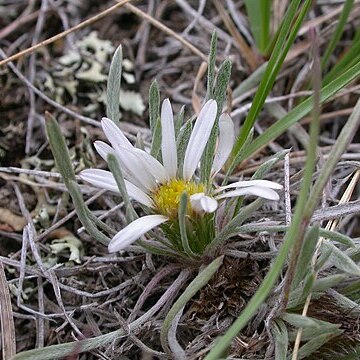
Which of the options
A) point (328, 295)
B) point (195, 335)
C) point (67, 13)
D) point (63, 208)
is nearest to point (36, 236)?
point (63, 208)

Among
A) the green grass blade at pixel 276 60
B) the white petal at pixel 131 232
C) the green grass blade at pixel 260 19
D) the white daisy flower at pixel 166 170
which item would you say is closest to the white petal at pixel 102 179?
the white daisy flower at pixel 166 170

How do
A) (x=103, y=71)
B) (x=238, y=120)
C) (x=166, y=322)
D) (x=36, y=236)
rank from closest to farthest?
(x=166, y=322) → (x=36, y=236) → (x=238, y=120) → (x=103, y=71)

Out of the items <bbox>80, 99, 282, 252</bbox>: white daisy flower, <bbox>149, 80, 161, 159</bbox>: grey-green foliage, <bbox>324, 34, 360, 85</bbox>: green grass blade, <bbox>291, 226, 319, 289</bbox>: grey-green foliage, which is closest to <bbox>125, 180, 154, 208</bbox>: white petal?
<bbox>80, 99, 282, 252</bbox>: white daisy flower

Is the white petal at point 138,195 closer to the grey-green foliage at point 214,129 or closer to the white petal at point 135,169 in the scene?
the white petal at point 135,169

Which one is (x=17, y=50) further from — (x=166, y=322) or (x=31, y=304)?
(x=166, y=322)

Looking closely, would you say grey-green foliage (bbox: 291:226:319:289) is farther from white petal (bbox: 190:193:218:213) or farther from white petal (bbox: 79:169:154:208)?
white petal (bbox: 79:169:154:208)
